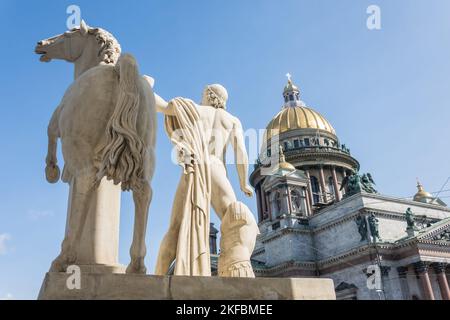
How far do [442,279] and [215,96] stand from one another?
115 ft

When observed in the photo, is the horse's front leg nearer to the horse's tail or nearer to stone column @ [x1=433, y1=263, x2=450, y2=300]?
the horse's tail

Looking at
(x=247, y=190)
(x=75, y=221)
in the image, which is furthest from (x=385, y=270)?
(x=75, y=221)

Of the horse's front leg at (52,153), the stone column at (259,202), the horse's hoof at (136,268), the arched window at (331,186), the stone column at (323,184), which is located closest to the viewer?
the horse's hoof at (136,268)

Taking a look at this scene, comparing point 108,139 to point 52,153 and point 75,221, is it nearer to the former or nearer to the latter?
point 75,221

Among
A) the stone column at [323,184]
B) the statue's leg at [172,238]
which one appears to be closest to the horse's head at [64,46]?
the statue's leg at [172,238]

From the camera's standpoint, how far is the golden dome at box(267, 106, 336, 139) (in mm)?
57969

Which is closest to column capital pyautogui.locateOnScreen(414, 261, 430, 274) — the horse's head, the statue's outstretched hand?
the statue's outstretched hand

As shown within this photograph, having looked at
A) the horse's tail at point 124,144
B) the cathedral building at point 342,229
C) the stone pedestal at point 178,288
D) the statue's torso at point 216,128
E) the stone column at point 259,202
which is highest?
the stone column at point 259,202

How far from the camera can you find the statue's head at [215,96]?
6.58m

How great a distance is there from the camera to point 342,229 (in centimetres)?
4006

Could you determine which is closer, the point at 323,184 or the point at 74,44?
the point at 74,44

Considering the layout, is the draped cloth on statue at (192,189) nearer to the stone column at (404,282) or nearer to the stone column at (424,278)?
the stone column at (424,278)

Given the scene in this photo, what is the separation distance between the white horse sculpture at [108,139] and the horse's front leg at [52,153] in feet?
0.36
